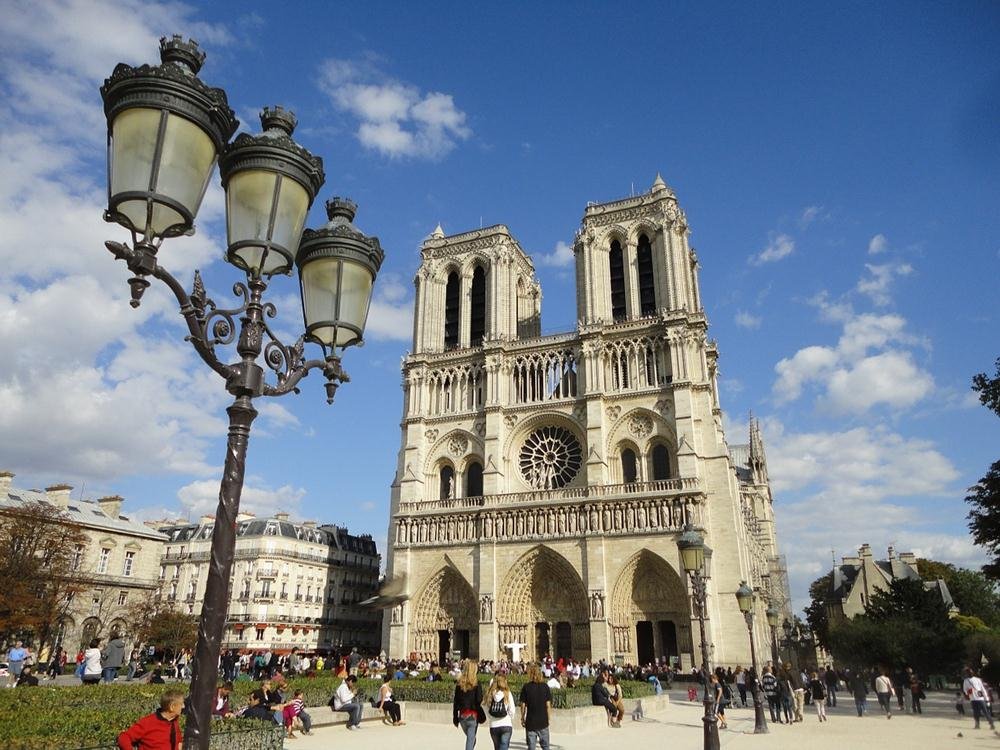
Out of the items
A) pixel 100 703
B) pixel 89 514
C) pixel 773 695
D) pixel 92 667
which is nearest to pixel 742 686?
pixel 773 695

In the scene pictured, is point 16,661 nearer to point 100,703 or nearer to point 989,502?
point 100,703

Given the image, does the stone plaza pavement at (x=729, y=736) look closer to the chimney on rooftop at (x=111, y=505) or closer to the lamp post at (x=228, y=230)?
the lamp post at (x=228, y=230)

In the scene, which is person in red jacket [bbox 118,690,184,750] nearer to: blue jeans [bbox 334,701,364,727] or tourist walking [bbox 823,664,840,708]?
blue jeans [bbox 334,701,364,727]

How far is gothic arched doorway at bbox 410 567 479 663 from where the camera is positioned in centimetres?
3416

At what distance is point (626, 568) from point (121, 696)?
76.1 ft

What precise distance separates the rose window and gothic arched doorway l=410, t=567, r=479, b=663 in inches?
239

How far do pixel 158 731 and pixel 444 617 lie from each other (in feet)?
102

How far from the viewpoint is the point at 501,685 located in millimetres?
8531

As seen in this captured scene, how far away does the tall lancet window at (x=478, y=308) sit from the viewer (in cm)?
4019

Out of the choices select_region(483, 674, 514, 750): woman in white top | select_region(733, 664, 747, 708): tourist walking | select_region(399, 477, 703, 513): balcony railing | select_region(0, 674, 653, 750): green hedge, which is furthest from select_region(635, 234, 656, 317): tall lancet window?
select_region(483, 674, 514, 750): woman in white top

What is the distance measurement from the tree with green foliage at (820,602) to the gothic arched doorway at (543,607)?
106 feet

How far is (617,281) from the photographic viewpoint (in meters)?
38.4

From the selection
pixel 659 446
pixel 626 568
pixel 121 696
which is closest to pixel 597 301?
pixel 659 446

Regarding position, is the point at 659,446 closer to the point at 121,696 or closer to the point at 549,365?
the point at 549,365
